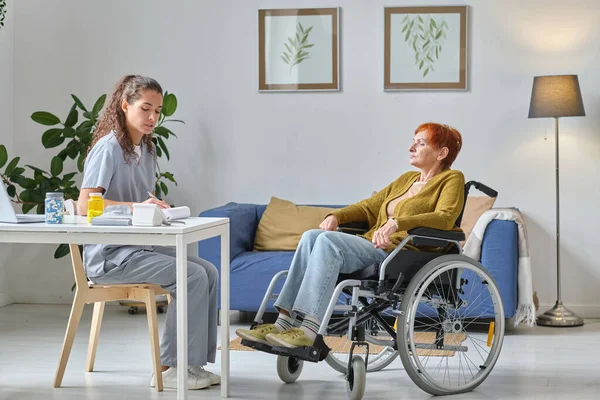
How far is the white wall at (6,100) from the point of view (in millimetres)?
5215

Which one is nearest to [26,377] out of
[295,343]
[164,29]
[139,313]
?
[295,343]

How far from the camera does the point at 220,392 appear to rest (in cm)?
309

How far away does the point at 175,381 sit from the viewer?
314 centimetres

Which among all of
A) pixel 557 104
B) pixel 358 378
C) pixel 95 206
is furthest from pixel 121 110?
pixel 557 104

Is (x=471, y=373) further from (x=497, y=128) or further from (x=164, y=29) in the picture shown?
(x=164, y=29)

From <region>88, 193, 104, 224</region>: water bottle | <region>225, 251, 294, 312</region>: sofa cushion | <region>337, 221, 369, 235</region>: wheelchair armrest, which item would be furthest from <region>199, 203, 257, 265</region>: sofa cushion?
<region>88, 193, 104, 224</region>: water bottle

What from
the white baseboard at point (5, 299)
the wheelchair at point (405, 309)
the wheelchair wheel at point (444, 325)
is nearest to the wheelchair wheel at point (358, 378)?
the wheelchair at point (405, 309)

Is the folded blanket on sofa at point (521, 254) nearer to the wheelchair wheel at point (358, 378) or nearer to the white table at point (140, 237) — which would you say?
the wheelchair wheel at point (358, 378)

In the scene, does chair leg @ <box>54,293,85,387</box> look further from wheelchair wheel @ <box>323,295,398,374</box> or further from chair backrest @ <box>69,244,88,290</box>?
wheelchair wheel @ <box>323,295,398,374</box>

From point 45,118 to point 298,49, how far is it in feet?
4.98

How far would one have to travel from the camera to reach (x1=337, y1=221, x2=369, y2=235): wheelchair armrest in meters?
3.36

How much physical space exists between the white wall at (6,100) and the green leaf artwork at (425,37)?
2.41 m

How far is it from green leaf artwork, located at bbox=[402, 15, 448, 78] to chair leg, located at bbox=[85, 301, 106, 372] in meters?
2.53

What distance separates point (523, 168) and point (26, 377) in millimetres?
2975
